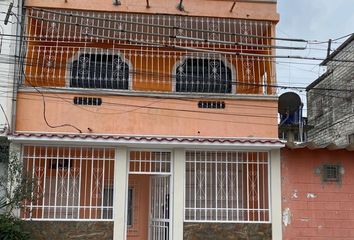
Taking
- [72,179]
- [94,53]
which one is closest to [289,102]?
[94,53]

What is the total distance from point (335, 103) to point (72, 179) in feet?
36.9

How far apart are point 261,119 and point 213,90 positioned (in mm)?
1430

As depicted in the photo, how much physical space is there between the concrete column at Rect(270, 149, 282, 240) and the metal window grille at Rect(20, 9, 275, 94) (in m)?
1.67

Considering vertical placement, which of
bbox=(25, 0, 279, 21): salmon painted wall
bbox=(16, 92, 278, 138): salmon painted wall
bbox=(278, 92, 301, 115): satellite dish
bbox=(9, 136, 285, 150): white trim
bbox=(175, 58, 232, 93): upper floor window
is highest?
bbox=(25, 0, 279, 21): salmon painted wall

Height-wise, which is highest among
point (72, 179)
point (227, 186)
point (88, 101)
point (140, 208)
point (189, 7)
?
point (189, 7)

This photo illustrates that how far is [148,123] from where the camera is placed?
11680 millimetres

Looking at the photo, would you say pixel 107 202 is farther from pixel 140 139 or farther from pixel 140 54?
pixel 140 54

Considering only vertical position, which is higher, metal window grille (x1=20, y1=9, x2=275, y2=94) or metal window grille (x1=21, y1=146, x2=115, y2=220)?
metal window grille (x1=20, y1=9, x2=275, y2=94)

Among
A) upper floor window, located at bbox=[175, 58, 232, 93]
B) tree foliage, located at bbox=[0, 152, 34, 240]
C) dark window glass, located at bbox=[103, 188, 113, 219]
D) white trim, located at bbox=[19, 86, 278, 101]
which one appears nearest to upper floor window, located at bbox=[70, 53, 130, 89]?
white trim, located at bbox=[19, 86, 278, 101]

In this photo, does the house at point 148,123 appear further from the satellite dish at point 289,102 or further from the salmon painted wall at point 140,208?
the satellite dish at point 289,102

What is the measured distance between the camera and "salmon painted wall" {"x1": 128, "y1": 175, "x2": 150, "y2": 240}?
1301 centimetres

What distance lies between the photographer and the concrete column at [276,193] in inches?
442

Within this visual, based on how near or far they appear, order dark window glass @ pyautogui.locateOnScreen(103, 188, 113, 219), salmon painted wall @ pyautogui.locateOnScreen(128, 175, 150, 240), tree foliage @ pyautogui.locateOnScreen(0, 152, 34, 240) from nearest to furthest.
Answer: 1. tree foliage @ pyautogui.locateOnScreen(0, 152, 34, 240)
2. dark window glass @ pyautogui.locateOnScreen(103, 188, 113, 219)
3. salmon painted wall @ pyautogui.locateOnScreen(128, 175, 150, 240)

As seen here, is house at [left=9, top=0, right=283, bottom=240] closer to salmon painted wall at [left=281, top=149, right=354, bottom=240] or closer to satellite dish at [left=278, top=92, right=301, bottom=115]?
salmon painted wall at [left=281, top=149, right=354, bottom=240]
